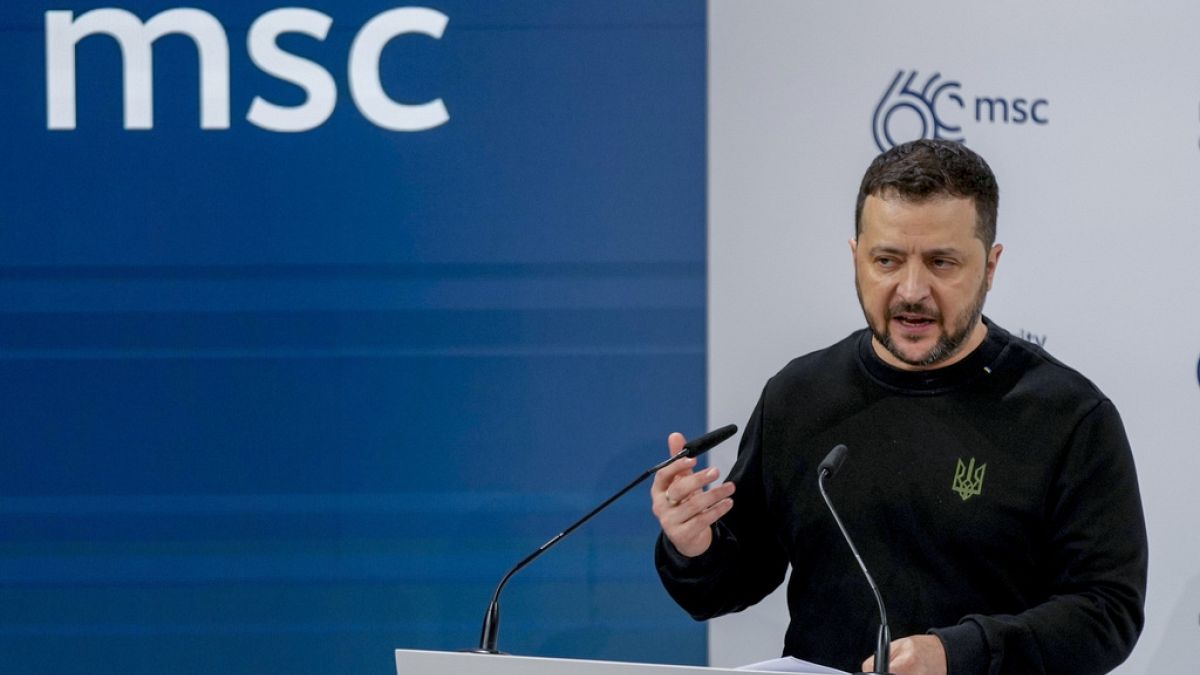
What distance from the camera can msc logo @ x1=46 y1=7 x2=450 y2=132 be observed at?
3.05 metres

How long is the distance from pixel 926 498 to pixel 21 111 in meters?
2.20

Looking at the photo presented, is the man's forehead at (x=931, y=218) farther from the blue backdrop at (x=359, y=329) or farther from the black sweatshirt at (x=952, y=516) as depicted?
the blue backdrop at (x=359, y=329)

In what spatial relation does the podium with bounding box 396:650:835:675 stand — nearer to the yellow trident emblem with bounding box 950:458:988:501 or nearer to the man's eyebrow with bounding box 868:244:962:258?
the yellow trident emblem with bounding box 950:458:988:501

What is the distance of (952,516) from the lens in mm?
2127

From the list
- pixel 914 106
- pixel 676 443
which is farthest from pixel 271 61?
pixel 676 443

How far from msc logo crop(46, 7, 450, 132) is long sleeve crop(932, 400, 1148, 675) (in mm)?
1613

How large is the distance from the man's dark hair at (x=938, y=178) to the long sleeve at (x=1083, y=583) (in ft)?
1.18

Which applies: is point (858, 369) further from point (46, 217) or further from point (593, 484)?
point (46, 217)

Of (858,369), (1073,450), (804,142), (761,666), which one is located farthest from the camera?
(804,142)

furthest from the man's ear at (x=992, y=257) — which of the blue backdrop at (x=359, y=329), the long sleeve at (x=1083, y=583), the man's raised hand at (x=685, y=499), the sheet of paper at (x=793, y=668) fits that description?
the blue backdrop at (x=359, y=329)

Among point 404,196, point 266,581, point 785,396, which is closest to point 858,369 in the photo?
point 785,396

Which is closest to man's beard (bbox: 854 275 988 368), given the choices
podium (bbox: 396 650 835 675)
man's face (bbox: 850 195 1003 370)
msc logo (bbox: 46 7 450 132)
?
man's face (bbox: 850 195 1003 370)

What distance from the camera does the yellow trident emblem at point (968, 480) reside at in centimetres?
213

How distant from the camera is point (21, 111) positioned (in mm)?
3086
